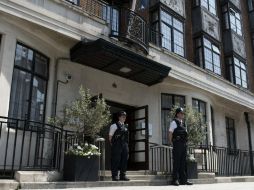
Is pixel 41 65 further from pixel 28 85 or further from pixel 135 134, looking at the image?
pixel 135 134

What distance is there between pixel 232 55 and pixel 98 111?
12030 millimetres

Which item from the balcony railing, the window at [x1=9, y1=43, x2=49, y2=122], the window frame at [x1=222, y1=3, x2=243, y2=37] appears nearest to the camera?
the window at [x1=9, y1=43, x2=49, y2=122]

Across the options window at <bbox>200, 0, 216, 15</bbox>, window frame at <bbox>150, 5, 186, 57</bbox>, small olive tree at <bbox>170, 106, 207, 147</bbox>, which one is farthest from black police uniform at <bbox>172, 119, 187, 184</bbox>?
window at <bbox>200, 0, 216, 15</bbox>

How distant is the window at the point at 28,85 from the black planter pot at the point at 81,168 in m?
1.99

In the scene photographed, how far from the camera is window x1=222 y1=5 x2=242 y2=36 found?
19.6 meters

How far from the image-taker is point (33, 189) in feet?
22.9

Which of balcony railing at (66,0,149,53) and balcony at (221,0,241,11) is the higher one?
balcony at (221,0,241,11)

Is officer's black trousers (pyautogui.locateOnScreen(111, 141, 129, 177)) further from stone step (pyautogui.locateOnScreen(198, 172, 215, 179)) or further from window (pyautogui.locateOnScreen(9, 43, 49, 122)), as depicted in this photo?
stone step (pyautogui.locateOnScreen(198, 172, 215, 179))

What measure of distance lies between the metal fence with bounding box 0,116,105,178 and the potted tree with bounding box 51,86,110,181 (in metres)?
0.27

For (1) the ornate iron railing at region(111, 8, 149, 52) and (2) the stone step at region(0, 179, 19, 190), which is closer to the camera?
(2) the stone step at region(0, 179, 19, 190)

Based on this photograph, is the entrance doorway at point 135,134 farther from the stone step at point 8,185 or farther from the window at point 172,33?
the stone step at point 8,185

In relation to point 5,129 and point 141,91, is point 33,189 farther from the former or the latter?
point 141,91

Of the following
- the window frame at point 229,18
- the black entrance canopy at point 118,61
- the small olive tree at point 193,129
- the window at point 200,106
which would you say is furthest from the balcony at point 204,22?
the small olive tree at point 193,129

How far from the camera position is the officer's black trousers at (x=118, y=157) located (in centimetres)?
873
